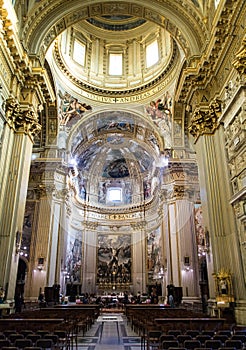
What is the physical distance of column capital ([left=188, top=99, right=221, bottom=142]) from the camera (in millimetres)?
11047

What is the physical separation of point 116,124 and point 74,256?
37.2 feet

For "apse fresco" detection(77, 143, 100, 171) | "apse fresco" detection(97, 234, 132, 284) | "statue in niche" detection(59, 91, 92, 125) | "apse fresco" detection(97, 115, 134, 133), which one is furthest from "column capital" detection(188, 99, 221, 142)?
"apse fresco" detection(97, 234, 132, 284)

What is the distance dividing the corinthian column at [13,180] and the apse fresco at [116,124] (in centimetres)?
1163

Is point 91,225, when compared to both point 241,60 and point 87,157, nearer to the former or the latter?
point 87,157

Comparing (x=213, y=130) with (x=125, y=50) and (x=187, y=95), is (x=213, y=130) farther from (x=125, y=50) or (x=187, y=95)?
(x=125, y=50)

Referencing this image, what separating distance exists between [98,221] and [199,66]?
781 inches

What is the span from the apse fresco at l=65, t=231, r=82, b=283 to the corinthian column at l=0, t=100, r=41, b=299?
13665 mm

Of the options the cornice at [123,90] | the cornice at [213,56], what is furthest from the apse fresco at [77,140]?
the cornice at [213,56]

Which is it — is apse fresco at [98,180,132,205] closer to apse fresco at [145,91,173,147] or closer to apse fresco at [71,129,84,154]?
apse fresco at [71,129,84,154]

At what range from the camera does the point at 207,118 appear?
11320 mm

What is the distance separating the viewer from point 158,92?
21.0m

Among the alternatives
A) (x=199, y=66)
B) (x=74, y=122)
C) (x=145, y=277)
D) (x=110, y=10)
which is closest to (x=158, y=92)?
(x=74, y=122)

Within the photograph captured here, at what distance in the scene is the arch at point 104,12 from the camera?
12.5m

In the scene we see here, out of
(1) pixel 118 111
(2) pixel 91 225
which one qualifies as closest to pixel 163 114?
(1) pixel 118 111
